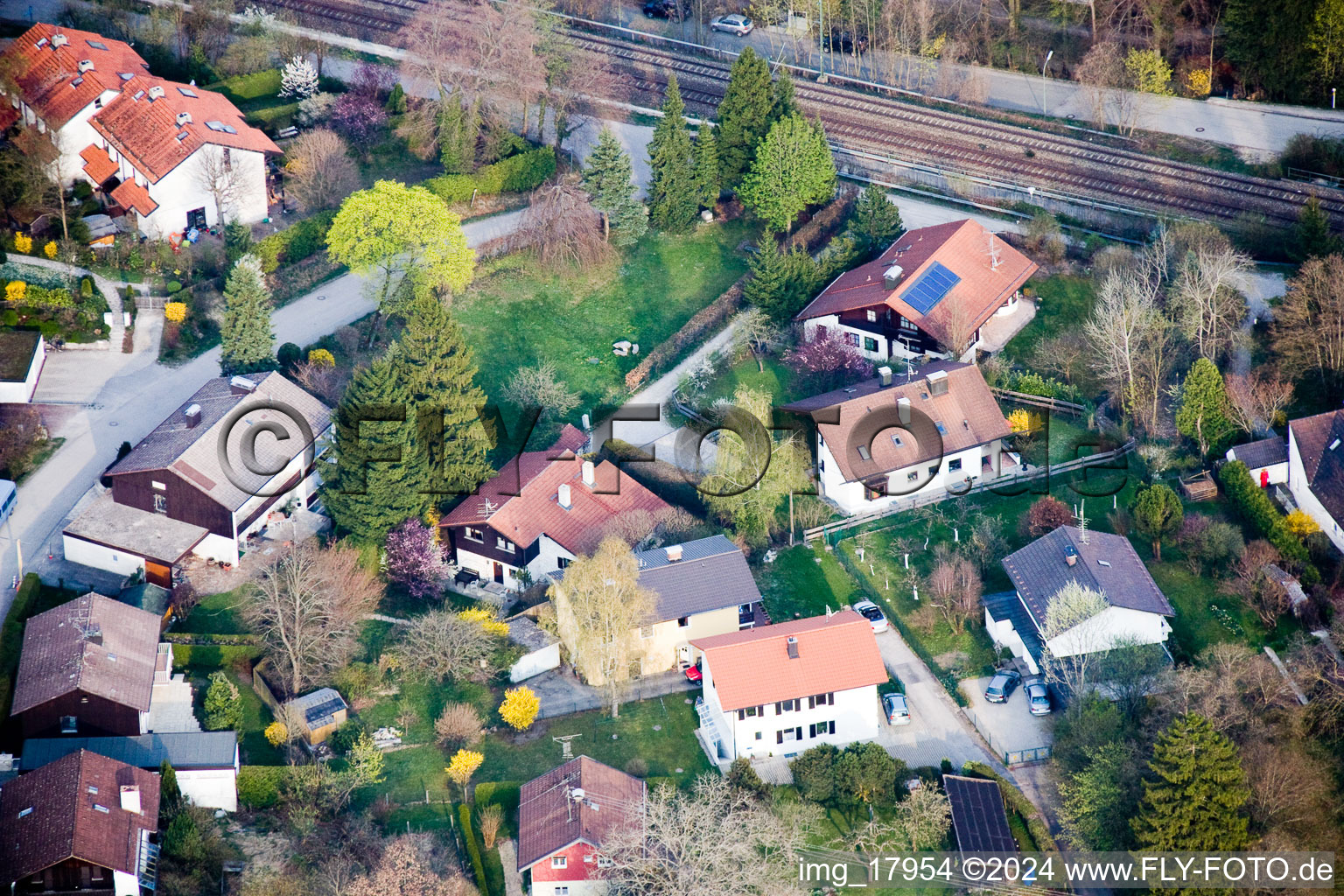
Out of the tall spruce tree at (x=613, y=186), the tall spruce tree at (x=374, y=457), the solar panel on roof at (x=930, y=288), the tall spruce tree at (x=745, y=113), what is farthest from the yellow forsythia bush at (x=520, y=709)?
the tall spruce tree at (x=745, y=113)

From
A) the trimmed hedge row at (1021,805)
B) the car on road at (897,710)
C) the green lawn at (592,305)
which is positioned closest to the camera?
the trimmed hedge row at (1021,805)

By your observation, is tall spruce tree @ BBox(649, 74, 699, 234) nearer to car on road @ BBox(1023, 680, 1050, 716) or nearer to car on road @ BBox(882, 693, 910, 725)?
car on road @ BBox(882, 693, 910, 725)

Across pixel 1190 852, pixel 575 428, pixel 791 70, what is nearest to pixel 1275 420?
pixel 1190 852

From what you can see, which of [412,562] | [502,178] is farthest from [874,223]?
[412,562]

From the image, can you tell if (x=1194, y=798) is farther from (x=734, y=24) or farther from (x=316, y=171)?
(x=734, y=24)

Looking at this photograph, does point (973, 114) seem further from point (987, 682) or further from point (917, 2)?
point (987, 682)

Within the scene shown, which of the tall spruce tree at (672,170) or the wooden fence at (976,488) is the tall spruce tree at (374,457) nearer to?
the wooden fence at (976,488)
